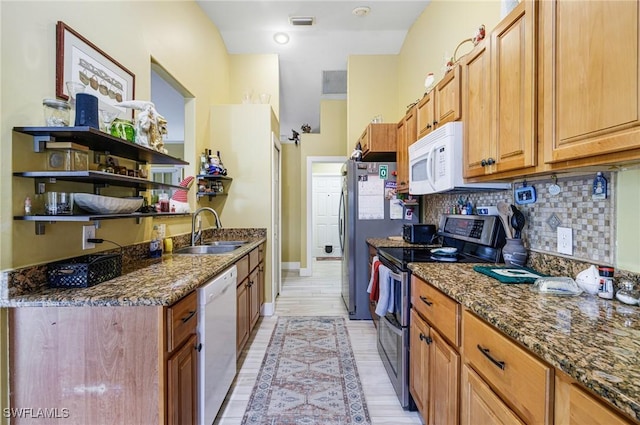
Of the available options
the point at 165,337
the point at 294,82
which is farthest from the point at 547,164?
the point at 294,82

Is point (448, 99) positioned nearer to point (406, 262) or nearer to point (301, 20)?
point (406, 262)

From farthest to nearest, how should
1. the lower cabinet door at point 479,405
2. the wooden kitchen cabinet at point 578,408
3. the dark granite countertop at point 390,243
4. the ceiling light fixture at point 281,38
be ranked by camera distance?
the ceiling light fixture at point 281,38 < the dark granite countertop at point 390,243 < the lower cabinet door at point 479,405 < the wooden kitchen cabinet at point 578,408

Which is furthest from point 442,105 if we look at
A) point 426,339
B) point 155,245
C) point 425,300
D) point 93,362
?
point 93,362

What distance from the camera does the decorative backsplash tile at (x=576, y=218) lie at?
115cm

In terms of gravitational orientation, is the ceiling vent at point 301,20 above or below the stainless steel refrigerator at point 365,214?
above

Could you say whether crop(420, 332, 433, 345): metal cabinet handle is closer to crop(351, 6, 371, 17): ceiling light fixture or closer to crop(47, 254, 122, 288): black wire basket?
crop(47, 254, 122, 288): black wire basket

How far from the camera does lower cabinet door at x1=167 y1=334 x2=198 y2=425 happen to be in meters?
1.14

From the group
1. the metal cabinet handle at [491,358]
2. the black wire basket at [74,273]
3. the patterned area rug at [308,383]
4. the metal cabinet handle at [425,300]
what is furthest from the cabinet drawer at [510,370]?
the black wire basket at [74,273]

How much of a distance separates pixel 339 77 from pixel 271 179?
2245mm

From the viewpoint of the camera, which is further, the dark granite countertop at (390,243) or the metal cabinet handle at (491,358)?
the dark granite countertop at (390,243)

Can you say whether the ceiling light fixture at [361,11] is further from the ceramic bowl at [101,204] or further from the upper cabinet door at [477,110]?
the ceramic bowl at [101,204]

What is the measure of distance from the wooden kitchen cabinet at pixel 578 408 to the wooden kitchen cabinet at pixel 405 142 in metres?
2.14

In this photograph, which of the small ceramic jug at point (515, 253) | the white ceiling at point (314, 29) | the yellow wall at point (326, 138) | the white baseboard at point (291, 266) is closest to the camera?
the small ceramic jug at point (515, 253)

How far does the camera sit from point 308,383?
2023 mm
